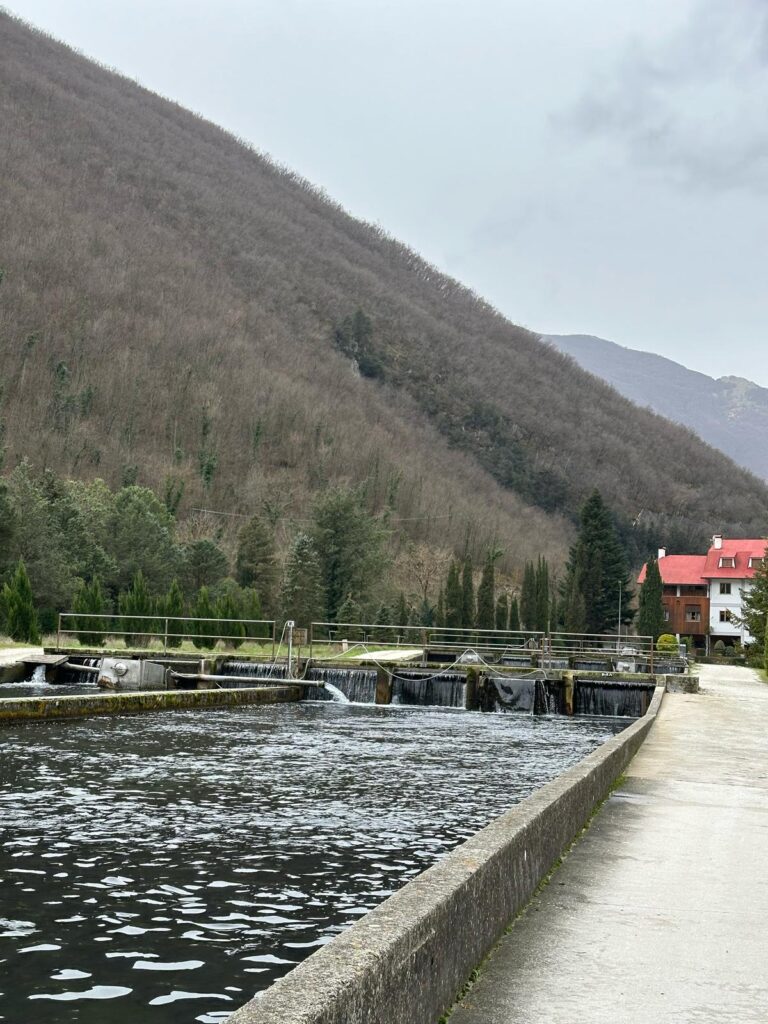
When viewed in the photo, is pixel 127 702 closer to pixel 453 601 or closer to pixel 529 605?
A: pixel 453 601

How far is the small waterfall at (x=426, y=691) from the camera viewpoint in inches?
1357

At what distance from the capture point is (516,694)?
110 feet

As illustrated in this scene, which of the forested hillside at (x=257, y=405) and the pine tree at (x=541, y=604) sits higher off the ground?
the forested hillside at (x=257, y=405)

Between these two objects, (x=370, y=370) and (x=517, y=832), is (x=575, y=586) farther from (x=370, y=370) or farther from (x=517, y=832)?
(x=370, y=370)

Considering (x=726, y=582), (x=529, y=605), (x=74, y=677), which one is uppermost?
(x=726, y=582)

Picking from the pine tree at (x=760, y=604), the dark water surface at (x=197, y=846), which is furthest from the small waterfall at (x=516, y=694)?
the pine tree at (x=760, y=604)

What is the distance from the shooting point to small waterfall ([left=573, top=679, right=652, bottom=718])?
1308 inches

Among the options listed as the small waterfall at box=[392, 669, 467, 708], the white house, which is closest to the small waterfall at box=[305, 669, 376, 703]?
the small waterfall at box=[392, 669, 467, 708]

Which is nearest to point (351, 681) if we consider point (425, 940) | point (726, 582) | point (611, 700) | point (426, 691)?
point (426, 691)

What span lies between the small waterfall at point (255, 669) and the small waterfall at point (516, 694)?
657 cm

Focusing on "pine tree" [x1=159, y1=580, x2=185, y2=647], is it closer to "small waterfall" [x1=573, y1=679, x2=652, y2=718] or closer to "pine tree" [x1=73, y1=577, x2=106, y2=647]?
"pine tree" [x1=73, y1=577, x2=106, y2=647]

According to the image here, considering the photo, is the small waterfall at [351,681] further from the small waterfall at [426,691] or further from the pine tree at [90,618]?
the pine tree at [90,618]

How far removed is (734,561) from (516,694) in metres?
71.3

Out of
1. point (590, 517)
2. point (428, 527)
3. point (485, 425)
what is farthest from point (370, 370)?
point (590, 517)
